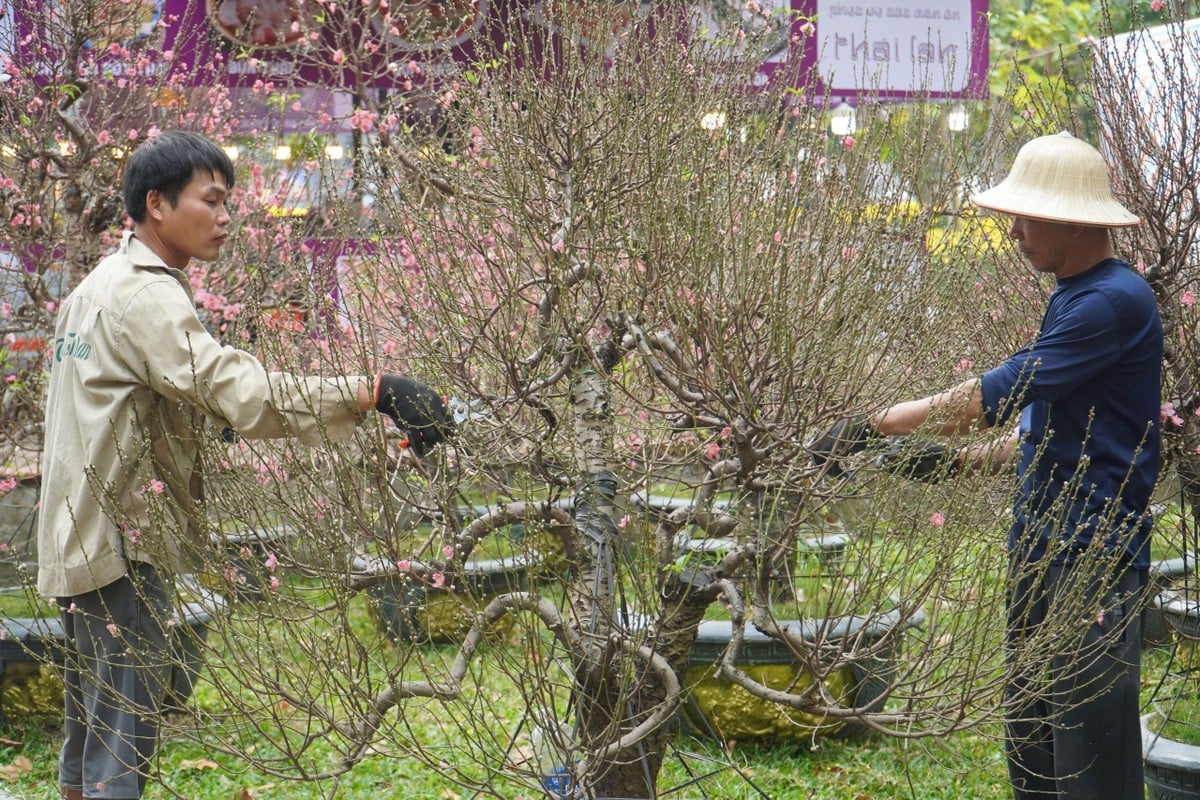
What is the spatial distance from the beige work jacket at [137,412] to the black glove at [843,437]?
1125 mm

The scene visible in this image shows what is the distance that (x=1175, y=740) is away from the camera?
4457 mm

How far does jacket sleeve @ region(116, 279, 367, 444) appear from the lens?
2.99m

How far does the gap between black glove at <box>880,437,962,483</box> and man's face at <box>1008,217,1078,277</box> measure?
23.5 inches

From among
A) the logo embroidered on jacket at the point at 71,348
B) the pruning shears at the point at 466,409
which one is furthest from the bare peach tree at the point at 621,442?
the logo embroidered on jacket at the point at 71,348

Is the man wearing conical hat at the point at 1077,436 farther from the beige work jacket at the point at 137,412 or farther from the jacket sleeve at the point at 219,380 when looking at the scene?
the beige work jacket at the point at 137,412

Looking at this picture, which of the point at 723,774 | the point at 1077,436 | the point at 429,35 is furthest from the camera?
the point at 429,35

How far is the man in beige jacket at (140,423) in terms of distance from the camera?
3012 millimetres

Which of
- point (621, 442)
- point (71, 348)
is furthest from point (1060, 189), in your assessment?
point (71, 348)

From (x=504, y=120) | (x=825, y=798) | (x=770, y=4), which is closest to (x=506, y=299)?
(x=504, y=120)

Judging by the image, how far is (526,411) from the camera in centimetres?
395

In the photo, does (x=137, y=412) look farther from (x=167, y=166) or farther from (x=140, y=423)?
(x=167, y=166)

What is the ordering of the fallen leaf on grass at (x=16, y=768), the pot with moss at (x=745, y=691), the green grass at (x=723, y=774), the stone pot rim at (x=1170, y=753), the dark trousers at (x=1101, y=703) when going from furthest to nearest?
the pot with moss at (x=745, y=691)
the fallen leaf on grass at (x=16, y=768)
the green grass at (x=723, y=774)
the stone pot rim at (x=1170, y=753)
the dark trousers at (x=1101, y=703)

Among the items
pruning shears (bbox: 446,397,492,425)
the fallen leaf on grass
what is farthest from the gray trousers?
the fallen leaf on grass

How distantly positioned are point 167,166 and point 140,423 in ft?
2.16
